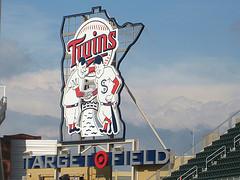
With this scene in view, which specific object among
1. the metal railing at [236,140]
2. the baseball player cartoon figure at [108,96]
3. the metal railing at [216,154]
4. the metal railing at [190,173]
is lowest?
the metal railing at [190,173]

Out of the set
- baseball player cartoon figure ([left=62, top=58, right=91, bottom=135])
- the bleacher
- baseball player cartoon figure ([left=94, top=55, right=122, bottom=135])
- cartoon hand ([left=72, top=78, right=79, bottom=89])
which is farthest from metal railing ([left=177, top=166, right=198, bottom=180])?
cartoon hand ([left=72, top=78, right=79, bottom=89])

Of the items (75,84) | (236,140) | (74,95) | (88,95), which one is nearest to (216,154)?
(236,140)

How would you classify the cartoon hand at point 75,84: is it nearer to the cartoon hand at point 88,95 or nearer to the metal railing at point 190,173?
the cartoon hand at point 88,95

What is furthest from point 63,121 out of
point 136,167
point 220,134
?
point 220,134

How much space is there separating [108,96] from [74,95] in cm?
226

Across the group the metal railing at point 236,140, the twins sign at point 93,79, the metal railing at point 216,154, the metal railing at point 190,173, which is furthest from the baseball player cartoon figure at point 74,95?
the metal railing at point 236,140

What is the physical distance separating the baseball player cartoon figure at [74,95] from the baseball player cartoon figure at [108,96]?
0.93 m

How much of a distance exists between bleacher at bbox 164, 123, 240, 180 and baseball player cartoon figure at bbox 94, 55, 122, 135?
12.7 ft

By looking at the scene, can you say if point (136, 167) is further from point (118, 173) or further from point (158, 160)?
point (118, 173)

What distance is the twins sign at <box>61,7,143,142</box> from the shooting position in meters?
40.6

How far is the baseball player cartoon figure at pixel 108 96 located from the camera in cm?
4025

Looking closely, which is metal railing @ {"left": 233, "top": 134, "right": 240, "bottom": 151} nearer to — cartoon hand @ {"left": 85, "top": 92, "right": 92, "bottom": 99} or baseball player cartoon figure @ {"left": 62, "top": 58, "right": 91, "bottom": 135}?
cartoon hand @ {"left": 85, "top": 92, "right": 92, "bottom": 99}

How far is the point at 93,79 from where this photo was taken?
41562 mm

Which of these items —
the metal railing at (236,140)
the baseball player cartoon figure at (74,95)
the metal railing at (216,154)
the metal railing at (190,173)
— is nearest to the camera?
the metal railing at (236,140)
